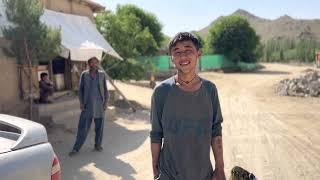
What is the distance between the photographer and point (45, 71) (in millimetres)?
14094

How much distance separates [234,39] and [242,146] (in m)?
39.1

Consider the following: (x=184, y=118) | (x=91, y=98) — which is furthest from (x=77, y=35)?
(x=184, y=118)

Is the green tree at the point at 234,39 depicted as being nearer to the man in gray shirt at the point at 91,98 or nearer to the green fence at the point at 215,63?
the green fence at the point at 215,63

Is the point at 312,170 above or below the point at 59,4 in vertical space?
below

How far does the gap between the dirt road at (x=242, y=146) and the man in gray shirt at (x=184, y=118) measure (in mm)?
3848

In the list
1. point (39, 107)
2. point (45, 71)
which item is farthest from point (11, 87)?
point (45, 71)

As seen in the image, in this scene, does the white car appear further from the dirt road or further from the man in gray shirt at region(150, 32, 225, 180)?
the dirt road

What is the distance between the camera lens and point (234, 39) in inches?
1882

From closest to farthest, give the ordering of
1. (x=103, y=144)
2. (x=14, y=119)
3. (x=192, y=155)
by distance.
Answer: (x=192, y=155)
(x=14, y=119)
(x=103, y=144)

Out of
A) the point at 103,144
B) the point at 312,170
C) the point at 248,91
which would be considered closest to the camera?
the point at 312,170

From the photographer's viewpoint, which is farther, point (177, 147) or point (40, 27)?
point (40, 27)

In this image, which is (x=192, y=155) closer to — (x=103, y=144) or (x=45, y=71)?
(x=103, y=144)

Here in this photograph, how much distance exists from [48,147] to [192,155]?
1024 mm

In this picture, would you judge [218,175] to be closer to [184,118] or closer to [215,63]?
[184,118]
